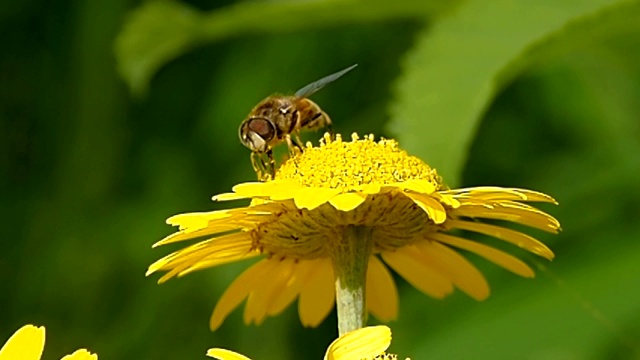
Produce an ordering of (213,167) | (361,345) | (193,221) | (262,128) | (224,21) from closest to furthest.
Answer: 1. (361,345)
2. (193,221)
3. (262,128)
4. (224,21)
5. (213,167)

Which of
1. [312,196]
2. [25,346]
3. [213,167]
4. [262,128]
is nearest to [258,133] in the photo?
[262,128]

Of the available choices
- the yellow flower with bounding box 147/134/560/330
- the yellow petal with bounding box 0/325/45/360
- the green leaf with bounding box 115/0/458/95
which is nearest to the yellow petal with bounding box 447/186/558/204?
the yellow flower with bounding box 147/134/560/330

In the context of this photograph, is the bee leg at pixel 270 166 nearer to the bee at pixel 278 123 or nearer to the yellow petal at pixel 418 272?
the bee at pixel 278 123

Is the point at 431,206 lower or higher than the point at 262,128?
lower

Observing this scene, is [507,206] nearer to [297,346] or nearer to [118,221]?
[297,346]

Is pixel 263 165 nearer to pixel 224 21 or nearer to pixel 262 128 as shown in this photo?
pixel 262 128

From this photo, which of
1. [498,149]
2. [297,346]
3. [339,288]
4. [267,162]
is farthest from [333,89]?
[339,288]

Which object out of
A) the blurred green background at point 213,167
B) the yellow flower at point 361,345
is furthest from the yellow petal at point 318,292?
the blurred green background at point 213,167
